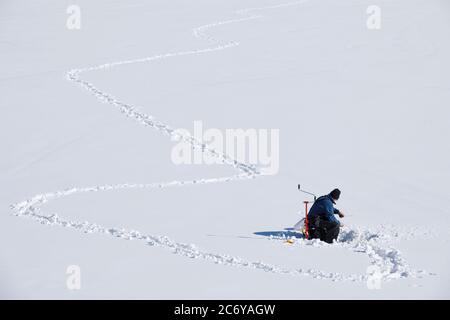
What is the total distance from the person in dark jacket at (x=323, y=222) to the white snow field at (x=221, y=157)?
0.31m

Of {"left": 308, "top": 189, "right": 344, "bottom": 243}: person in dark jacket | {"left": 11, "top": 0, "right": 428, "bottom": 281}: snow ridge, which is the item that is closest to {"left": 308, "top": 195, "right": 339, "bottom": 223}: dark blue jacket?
{"left": 308, "top": 189, "right": 344, "bottom": 243}: person in dark jacket

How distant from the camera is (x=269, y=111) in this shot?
24328 millimetres

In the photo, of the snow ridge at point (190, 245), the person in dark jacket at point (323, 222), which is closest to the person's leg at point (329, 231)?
the person in dark jacket at point (323, 222)

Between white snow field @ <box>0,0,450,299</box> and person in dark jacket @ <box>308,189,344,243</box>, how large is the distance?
1.01 ft

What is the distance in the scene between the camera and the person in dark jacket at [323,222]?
14.7 m

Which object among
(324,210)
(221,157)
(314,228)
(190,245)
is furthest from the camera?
(221,157)

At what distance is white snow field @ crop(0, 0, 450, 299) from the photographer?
13031mm

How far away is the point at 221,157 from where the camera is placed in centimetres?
2056

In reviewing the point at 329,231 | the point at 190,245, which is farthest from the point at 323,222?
the point at 190,245

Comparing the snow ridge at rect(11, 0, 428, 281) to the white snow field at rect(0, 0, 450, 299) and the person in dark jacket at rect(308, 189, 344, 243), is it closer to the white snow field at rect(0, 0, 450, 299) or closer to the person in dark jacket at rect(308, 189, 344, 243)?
the white snow field at rect(0, 0, 450, 299)

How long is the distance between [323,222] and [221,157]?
6295 millimetres

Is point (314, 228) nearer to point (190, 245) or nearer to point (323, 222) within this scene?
point (323, 222)

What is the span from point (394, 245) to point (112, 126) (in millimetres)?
11328
